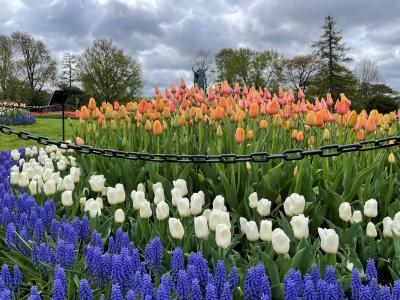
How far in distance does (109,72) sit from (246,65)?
14.3 m

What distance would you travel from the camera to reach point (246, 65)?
47125mm

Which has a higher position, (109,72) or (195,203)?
(109,72)

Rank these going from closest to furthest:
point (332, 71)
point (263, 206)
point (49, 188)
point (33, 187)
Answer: point (263, 206)
point (49, 188)
point (33, 187)
point (332, 71)

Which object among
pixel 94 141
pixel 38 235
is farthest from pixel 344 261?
pixel 94 141

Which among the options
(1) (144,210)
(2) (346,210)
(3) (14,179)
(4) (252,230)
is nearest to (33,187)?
(3) (14,179)

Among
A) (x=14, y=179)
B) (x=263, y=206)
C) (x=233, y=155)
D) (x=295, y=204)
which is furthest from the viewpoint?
(x=14, y=179)

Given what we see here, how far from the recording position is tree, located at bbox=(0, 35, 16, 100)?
135 feet

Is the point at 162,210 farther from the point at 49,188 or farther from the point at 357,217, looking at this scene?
the point at 49,188

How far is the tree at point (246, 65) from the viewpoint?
46625mm

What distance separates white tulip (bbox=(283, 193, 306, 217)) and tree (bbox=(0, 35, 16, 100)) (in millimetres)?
42384

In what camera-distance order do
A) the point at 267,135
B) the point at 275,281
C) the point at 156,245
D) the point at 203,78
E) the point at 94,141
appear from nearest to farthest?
1. the point at 275,281
2. the point at 156,245
3. the point at 267,135
4. the point at 94,141
5. the point at 203,78

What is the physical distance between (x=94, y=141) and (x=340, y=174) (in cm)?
302

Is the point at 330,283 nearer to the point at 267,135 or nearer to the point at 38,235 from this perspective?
the point at 38,235

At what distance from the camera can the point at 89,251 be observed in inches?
78.8
